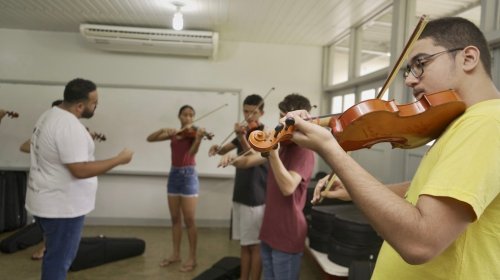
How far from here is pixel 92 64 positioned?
13.2 feet

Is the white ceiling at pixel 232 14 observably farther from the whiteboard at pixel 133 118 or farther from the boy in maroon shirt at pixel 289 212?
the boy in maroon shirt at pixel 289 212

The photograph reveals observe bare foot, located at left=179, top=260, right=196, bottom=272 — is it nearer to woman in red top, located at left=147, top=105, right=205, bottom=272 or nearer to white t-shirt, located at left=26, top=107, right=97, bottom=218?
woman in red top, located at left=147, top=105, right=205, bottom=272

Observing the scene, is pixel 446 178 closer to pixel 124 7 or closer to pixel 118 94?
pixel 124 7

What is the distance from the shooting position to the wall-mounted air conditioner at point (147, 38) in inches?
142

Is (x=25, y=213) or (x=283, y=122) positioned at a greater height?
(x=283, y=122)

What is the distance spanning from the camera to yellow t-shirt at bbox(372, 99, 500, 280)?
60 centimetres

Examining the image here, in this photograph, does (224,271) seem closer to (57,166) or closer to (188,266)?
(188,266)

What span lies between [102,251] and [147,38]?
220 centimetres

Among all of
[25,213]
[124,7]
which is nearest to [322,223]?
[124,7]

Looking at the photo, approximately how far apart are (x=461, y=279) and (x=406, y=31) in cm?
217

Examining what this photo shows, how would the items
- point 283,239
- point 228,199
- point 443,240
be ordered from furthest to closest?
point 228,199 < point 283,239 < point 443,240

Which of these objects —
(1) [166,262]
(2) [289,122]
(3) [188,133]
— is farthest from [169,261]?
(2) [289,122]

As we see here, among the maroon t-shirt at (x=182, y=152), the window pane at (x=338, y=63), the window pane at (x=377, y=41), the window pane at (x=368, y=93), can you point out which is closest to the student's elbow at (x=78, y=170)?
the maroon t-shirt at (x=182, y=152)

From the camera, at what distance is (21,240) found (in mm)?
3268
